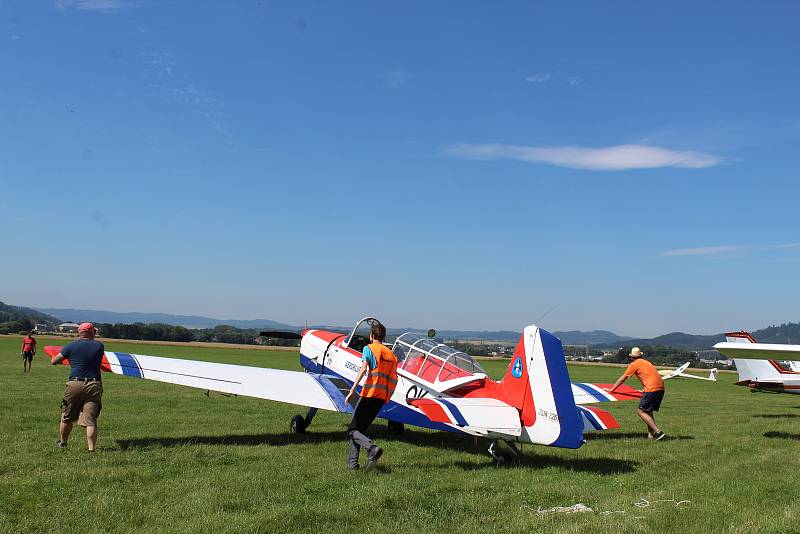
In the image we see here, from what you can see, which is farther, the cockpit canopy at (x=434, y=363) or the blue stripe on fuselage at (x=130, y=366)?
the blue stripe on fuselage at (x=130, y=366)

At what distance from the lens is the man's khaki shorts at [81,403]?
779 cm

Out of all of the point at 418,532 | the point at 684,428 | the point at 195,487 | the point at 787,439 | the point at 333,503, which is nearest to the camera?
the point at 418,532

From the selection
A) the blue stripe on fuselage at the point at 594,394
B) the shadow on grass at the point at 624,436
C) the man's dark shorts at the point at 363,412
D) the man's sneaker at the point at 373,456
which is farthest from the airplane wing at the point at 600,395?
the man's sneaker at the point at 373,456

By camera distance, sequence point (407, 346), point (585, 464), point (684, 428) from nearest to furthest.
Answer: point (585, 464), point (407, 346), point (684, 428)

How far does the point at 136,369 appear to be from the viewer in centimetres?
956

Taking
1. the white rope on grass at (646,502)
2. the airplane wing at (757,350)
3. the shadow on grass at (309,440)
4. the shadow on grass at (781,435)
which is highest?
the airplane wing at (757,350)

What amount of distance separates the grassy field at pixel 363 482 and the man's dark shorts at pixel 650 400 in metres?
0.66

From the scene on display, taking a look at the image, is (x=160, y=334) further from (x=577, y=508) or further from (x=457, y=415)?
(x=577, y=508)

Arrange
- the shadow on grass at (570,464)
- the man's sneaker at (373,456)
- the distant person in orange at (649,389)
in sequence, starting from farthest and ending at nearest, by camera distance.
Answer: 1. the distant person in orange at (649,389)
2. the shadow on grass at (570,464)
3. the man's sneaker at (373,456)

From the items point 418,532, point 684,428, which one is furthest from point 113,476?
point 684,428

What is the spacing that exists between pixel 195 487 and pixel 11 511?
153 centimetres

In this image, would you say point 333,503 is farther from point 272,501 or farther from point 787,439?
point 787,439

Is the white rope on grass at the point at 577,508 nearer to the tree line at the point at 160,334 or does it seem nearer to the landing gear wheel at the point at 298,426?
the landing gear wheel at the point at 298,426

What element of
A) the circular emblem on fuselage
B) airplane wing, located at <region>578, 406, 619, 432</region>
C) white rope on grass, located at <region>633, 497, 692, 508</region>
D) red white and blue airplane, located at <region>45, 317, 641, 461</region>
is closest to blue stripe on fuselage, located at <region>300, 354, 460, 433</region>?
red white and blue airplane, located at <region>45, 317, 641, 461</region>
